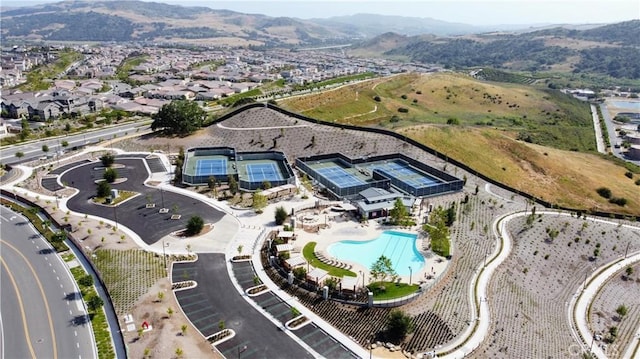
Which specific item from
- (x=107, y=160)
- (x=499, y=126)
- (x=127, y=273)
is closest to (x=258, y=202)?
(x=127, y=273)

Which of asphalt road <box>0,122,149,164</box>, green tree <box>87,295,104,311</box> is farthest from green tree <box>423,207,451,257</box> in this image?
asphalt road <box>0,122,149,164</box>

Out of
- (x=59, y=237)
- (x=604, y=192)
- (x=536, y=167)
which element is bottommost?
(x=604, y=192)

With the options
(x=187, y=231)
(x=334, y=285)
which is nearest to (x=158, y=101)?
(x=187, y=231)

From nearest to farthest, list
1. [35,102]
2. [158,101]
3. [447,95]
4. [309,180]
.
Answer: [309,180] → [35,102] → [158,101] → [447,95]

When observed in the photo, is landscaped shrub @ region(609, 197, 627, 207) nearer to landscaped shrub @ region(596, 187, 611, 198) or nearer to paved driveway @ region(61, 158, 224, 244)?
landscaped shrub @ region(596, 187, 611, 198)

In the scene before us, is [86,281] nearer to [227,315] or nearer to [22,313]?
[22,313]

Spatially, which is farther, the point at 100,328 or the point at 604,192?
the point at 604,192

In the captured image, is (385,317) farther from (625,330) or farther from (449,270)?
(625,330)
